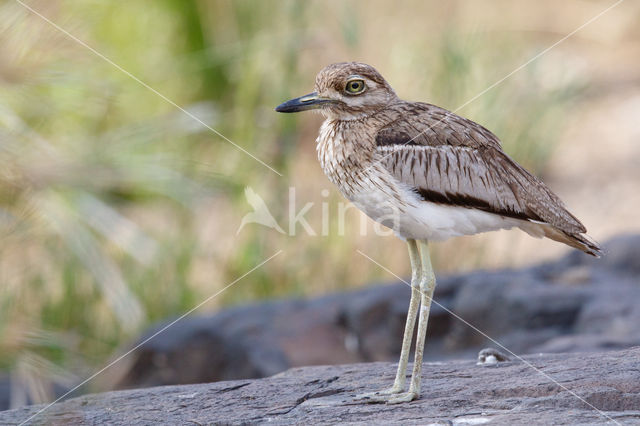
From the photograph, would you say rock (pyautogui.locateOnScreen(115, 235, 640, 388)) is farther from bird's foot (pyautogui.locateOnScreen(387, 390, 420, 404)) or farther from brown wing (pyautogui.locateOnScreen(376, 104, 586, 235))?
bird's foot (pyautogui.locateOnScreen(387, 390, 420, 404))

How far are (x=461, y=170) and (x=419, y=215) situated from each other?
0.33 metres

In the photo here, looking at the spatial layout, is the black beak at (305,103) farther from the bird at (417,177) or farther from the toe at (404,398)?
the toe at (404,398)

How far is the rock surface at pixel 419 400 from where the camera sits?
10.8 ft

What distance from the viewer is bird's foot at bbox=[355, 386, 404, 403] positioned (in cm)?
370

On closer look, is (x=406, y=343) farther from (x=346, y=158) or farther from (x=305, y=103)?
(x=305, y=103)

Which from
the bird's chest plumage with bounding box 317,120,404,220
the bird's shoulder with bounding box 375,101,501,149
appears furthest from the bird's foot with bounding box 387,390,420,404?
the bird's shoulder with bounding box 375,101,501,149

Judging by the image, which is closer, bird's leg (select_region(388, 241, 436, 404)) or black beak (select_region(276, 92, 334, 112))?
bird's leg (select_region(388, 241, 436, 404))

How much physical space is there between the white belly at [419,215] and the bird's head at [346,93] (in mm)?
448

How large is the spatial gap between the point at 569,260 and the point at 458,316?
1166 mm

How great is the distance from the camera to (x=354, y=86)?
159 inches

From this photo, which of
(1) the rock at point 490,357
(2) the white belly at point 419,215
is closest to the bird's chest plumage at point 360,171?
(2) the white belly at point 419,215

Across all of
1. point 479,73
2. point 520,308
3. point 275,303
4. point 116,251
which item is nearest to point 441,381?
point 520,308

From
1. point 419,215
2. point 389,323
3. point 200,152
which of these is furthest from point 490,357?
point 200,152

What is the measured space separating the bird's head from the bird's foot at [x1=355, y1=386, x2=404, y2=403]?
Answer: 1.23 metres
